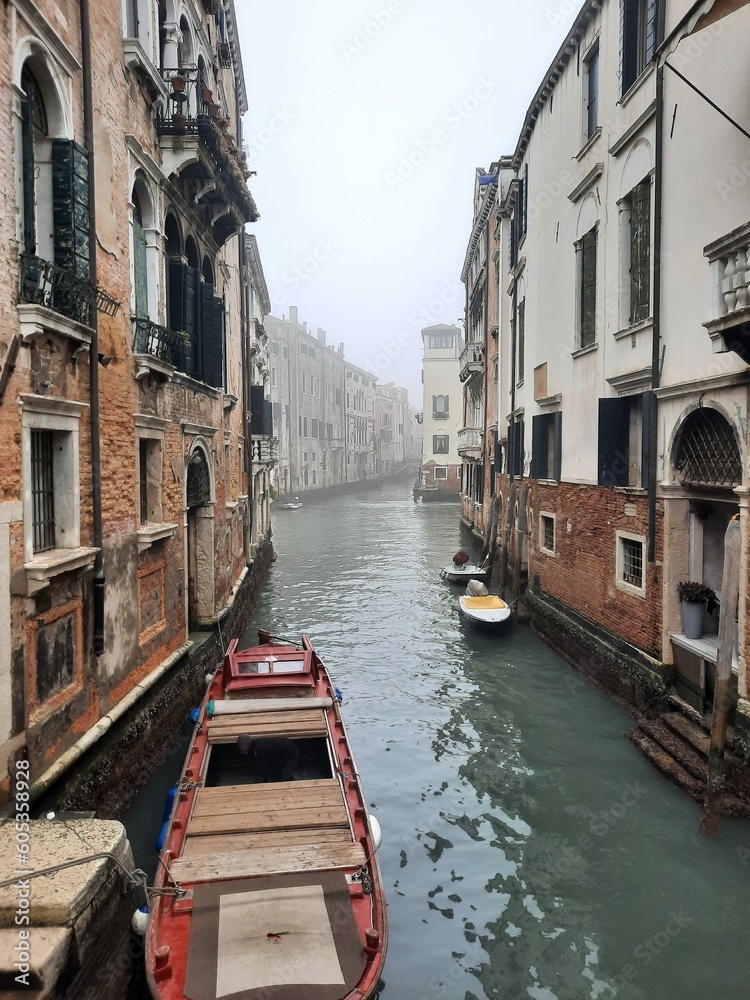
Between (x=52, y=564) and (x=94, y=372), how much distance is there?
6.39 feet

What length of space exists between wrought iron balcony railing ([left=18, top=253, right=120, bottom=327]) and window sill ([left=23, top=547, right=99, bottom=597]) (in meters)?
1.93

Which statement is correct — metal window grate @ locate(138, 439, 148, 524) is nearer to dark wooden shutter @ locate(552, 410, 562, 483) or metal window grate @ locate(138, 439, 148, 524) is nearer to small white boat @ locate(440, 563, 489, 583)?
dark wooden shutter @ locate(552, 410, 562, 483)

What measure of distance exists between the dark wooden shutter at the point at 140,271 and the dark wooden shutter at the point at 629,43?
6.85m

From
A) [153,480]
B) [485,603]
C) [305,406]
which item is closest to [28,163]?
[153,480]

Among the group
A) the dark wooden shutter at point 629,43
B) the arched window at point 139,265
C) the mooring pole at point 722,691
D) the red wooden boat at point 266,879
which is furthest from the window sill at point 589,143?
the red wooden boat at point 266,879

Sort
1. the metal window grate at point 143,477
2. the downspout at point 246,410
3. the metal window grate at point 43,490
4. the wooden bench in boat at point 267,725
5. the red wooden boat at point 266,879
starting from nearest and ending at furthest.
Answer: the red wooden boat at point 266,879, the metal window grate at point 43,490, the wooden bench in boat at point 267,725, the metal window grate at point 143,477, the downspout at point 246,410

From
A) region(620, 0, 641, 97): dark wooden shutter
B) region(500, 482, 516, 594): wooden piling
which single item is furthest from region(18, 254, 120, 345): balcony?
region(500, 482, 516, 594): wooden piling

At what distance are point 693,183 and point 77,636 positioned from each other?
7.84 m

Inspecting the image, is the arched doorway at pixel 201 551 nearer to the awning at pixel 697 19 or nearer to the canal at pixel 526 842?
the canal at pixel 526 842

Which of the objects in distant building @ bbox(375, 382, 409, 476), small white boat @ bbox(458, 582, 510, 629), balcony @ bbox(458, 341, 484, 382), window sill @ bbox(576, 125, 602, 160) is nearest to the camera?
window sill @ bbox(576, 125, 602, 160)

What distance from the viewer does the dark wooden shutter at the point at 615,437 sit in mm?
10070

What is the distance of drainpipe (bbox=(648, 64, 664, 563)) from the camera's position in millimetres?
8359

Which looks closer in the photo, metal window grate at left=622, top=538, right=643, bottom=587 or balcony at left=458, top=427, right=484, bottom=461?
metal window grate at left=622, top=538, right=643, bottom=587

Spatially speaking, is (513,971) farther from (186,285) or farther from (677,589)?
(186,285)
